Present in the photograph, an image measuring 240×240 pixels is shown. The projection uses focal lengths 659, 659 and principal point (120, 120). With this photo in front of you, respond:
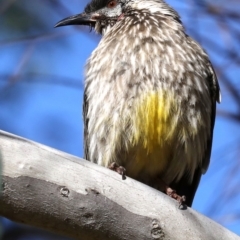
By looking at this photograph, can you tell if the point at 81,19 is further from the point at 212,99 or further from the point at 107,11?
the point at 212,99

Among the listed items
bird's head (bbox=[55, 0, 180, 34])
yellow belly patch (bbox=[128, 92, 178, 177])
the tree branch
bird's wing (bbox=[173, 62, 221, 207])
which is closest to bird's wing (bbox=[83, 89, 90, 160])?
yellow belly patch (bbox=[128, 92, 178, 177])

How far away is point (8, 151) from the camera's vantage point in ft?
9.76

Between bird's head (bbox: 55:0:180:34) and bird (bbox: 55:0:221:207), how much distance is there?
392mm

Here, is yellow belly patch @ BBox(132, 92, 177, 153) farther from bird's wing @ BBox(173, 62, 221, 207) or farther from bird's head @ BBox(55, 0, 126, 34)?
bird's head @ BBox(55, 0, 126, 34)

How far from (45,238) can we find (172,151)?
1078mm

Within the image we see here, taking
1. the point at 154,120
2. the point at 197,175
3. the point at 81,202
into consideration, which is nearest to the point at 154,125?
the point at 154,120

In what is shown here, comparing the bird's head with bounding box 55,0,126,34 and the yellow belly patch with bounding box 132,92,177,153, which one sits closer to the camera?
the yellow belly patch with bounding box 132,92,177,153

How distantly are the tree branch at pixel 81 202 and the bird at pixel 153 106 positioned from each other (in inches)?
25.8

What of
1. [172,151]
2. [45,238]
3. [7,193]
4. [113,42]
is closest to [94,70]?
[113,42]

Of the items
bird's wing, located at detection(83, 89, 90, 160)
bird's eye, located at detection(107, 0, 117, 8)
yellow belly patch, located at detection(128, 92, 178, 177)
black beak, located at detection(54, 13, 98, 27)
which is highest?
bird's eye, located at detection(107, 0, 117, 8)

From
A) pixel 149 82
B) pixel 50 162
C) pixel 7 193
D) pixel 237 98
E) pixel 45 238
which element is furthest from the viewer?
pixel 237 98

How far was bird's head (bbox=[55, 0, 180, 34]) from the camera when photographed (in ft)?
17.1

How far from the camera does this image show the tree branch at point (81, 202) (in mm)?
2883

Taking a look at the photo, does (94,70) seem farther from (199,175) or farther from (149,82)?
(199,175)
